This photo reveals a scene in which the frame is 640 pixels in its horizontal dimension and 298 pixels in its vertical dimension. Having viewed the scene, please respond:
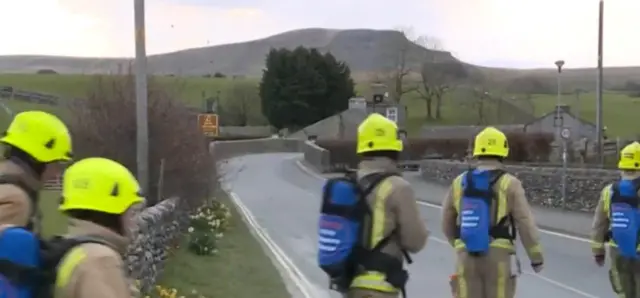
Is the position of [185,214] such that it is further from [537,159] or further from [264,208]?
[537,159]

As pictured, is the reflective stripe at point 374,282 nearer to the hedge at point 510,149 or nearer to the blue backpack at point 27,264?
the blue backpack at point 27,264

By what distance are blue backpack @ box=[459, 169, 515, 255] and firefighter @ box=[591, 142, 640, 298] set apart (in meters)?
1.53

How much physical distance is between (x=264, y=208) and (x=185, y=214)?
12.7 metres

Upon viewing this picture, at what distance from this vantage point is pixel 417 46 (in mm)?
149125

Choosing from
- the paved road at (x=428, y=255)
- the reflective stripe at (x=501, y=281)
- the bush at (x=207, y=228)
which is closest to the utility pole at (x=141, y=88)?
the bush at (x=207, y=228)

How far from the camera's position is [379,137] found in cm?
661

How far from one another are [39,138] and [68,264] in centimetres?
129

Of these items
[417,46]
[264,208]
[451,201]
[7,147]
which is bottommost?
[264,208]

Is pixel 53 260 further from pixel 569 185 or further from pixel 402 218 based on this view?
pixel 569 185

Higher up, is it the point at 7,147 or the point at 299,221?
the point at 7,147

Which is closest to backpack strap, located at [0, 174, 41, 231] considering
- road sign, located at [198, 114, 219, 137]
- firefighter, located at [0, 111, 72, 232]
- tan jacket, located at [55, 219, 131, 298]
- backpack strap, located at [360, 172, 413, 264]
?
firefighter, located at [0, 111, 72, 232]

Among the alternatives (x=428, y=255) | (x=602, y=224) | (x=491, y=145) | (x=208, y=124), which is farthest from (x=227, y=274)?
(x=208, y=124)

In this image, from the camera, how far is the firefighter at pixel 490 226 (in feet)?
26.2

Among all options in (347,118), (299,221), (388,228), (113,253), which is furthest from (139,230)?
(347,118)
